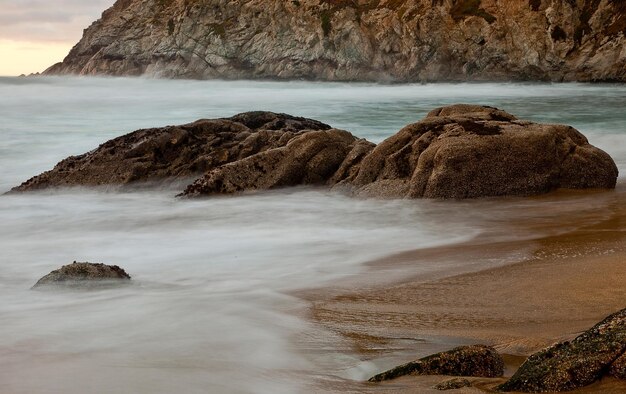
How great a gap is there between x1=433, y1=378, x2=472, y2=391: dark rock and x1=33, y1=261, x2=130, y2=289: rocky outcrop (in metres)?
4.26

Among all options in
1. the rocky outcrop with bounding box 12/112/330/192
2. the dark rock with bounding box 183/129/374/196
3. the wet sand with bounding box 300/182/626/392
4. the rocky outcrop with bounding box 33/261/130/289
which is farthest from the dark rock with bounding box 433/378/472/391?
the rocky outcrop with bounding box 12/112/330/192

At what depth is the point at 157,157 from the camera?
1495 centimetres

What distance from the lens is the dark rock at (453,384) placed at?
3820 millimetres

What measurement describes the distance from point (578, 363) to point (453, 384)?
58 cm

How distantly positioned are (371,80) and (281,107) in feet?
148

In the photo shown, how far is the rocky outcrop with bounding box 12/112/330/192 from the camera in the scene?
14.6 metres

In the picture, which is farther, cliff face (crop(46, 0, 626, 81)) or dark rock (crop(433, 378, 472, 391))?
cliff face (crop(46, 0, 626, 81))

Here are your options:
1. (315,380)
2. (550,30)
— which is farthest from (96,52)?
(315,380)

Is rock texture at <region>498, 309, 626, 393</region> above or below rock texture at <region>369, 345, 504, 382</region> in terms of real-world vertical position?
above

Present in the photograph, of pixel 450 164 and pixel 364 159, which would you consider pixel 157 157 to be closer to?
pixel 364 159

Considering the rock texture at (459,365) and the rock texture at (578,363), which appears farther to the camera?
the rock texture at (459,365)

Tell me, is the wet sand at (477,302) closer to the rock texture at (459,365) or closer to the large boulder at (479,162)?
the rock texture at (459,365)

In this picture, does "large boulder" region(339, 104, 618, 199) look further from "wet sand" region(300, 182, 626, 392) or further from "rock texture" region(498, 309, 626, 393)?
"rock texture" region(498, 309, 626, 393)

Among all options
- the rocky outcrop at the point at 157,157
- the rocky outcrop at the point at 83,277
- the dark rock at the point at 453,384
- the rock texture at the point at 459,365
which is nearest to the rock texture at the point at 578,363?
the dark rock at the point at 453,384
